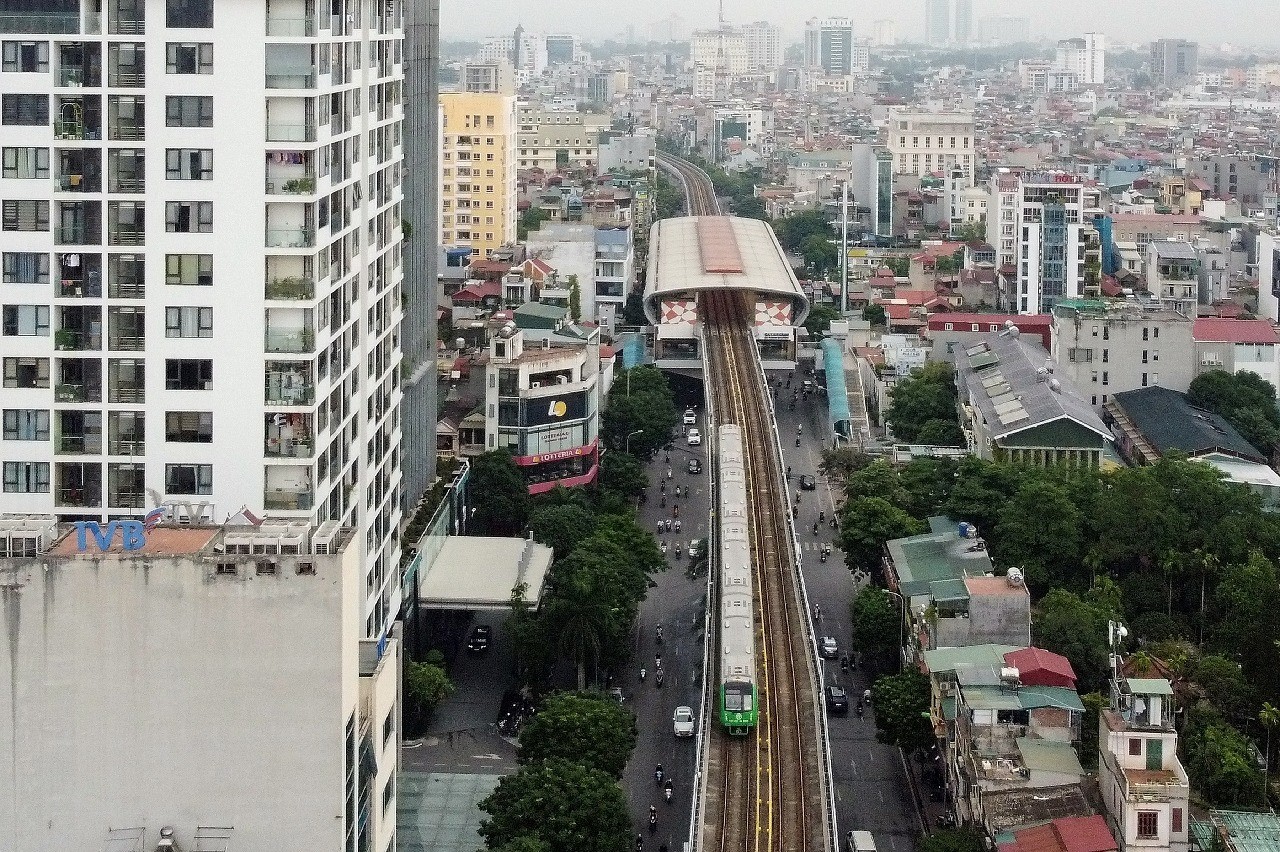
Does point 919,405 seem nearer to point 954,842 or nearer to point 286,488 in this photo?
point 954,842

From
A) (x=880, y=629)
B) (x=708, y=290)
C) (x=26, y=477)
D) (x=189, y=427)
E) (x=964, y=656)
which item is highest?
→ (x=189, y=427)

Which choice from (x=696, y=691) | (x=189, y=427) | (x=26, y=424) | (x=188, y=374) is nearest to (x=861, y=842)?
(x=696, y=691)

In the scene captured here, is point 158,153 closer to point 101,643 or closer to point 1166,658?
point 101,643

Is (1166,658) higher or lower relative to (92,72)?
lower

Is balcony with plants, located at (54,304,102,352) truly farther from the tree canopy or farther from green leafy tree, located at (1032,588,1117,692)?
the tree canopy

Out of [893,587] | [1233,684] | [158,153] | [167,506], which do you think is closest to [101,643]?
[167,506]

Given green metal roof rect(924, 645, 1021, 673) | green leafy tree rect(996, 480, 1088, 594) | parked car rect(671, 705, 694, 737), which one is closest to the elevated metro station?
green leafy tree rect(996, 480, 1088, 594)
